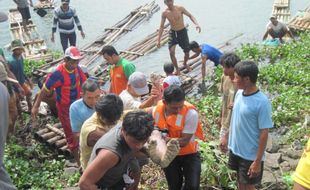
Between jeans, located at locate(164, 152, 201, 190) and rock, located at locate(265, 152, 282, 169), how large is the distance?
1.53m

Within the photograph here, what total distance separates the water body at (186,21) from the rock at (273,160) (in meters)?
4.92

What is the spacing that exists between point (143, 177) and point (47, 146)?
2.36 m

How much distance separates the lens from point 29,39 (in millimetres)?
12641

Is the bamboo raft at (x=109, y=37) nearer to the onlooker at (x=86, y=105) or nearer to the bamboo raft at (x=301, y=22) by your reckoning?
the bamboo raft at (x=301, y=22)

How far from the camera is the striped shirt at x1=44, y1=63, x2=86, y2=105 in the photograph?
569 cm

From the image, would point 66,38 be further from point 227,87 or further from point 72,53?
point 227,87

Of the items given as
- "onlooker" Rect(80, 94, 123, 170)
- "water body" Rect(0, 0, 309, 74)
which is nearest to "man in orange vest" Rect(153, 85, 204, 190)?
"onlooker" Rect(80, 94, 123, 170)

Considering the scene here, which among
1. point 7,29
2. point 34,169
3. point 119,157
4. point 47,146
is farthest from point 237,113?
point 7,29

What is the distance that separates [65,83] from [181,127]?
7.29 feet

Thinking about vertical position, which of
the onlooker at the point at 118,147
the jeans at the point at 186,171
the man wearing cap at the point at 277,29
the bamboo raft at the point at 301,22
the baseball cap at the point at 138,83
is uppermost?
the onlooker at the point at 118,147

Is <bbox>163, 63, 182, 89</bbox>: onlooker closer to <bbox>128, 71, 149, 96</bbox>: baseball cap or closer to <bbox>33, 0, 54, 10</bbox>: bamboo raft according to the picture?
<bbox>128, 71, 149, 96</bbox>: baseball cap

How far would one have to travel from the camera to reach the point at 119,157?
3035mm

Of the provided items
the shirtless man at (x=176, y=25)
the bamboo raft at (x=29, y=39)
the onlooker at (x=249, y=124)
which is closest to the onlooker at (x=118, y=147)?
the onlooker at (x=249, y=124)

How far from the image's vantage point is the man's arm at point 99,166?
299 cm
